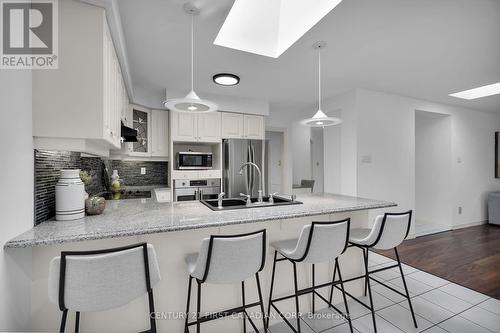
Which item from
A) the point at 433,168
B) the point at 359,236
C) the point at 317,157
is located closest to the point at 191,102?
the point at 359,236

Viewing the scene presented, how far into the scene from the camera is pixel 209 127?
375 centimetres

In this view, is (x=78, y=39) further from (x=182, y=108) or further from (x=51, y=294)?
(x=51, y=294)

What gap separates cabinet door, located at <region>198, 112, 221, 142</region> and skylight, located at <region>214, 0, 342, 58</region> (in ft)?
5.35

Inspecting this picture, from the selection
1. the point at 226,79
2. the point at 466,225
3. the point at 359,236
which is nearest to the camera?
the point at 359,236

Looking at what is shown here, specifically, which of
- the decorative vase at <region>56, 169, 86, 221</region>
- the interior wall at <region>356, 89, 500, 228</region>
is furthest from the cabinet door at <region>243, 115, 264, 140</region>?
the decorative vase at <region>56, 169, 86, 221</region>

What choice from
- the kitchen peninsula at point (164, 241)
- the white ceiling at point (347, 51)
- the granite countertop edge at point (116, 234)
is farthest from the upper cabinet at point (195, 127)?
the granite countertop edge at point (116, 234)

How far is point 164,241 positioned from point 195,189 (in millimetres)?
2157

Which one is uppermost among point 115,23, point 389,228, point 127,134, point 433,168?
point 115,23

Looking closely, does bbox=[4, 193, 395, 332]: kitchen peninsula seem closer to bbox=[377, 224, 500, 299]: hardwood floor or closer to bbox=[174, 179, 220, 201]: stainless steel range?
bbox=[174, 179, 220, 201]: stainless steel range

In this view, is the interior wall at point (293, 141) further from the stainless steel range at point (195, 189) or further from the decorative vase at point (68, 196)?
the decorative vase at point (68, 196)

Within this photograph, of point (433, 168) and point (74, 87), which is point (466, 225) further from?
point (74, 87)

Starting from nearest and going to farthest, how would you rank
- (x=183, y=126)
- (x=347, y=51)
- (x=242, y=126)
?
(x=347, y=51) < (x=183, y=126) < (x=242, y=126)

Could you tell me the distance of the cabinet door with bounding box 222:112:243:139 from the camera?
3.85 meters

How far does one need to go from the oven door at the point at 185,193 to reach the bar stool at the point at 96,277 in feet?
8.43
